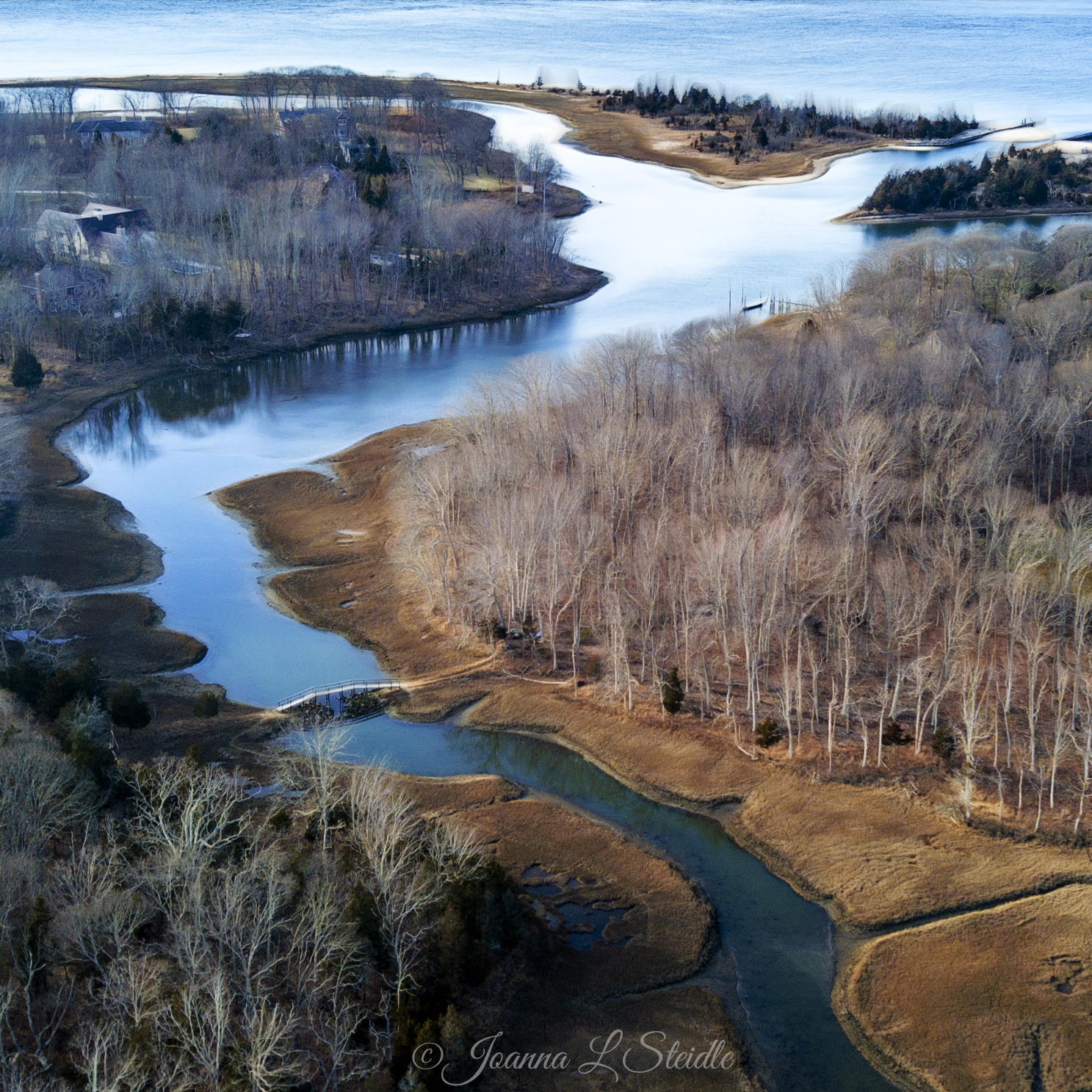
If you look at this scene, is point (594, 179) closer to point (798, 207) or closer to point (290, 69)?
point (798, 207)

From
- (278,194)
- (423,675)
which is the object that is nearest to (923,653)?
(423,675)

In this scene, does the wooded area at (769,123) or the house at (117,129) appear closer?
the house at (117,129)

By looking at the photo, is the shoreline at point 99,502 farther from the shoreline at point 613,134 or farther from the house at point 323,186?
the shoreline at point 613,134

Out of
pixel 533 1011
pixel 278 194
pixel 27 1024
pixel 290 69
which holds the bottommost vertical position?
pixel 533 1011

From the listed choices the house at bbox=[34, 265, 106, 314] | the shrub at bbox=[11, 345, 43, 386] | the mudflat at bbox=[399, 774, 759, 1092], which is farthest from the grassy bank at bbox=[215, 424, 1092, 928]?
the house at bbox=[34, 265, 106, 314]

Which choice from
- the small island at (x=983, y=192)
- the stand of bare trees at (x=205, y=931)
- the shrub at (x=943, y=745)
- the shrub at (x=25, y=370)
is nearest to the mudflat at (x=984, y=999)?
the shrub at (x=943, y=745)

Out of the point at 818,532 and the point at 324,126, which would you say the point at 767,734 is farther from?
the point at 324,126

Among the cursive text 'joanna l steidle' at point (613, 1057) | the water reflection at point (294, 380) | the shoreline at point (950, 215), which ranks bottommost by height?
the cursive text 'joanna l steidle' at point (613, 1057)
